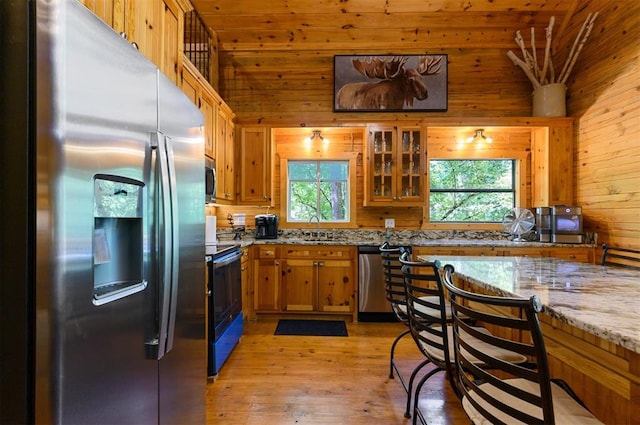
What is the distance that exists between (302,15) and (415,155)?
221cm

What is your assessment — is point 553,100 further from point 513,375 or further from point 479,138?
point 513,375

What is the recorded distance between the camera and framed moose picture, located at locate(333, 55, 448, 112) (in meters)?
4.11

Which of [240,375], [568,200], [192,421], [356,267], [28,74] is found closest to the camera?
[28,74]

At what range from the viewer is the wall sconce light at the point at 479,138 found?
414 centimetres

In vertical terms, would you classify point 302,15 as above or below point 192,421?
above

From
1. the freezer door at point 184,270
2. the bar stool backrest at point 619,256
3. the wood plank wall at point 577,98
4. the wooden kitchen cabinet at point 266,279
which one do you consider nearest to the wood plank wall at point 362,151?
the wood plank wall at point 577,98

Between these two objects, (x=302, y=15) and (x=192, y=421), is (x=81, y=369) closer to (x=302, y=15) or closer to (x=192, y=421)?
(x=192, y=421)

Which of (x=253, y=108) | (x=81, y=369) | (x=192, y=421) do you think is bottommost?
(x=192, y=421)

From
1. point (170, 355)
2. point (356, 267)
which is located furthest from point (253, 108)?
point (170, 355)

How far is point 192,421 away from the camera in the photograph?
136 centimetres

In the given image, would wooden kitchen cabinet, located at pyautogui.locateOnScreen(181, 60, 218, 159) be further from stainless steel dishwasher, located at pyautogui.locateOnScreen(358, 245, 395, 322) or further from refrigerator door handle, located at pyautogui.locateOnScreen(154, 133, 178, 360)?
stainless steel dishwasher, located at pyautogui.locateOnScreen(358, 245, 395, 322)

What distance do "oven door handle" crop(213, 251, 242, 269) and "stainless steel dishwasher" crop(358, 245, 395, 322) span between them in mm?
1373

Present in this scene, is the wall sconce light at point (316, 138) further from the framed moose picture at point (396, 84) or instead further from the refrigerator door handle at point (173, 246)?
the refrigerator door handle at point (173, 246)

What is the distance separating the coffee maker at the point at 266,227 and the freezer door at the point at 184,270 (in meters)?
2.29
